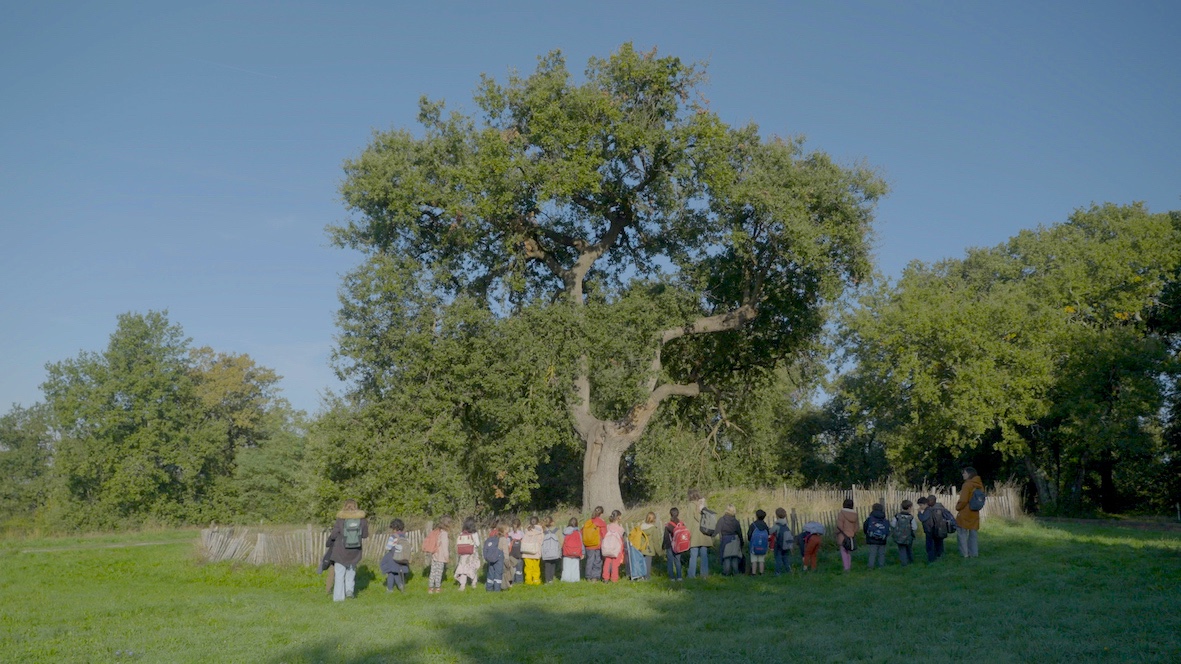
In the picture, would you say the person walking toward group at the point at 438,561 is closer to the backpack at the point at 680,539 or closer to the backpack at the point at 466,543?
the backpack at the point at 466,543

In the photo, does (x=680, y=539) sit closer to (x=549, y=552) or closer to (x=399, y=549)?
(x=549, y=552)

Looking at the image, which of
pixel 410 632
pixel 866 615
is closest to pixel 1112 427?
pixel 866 615

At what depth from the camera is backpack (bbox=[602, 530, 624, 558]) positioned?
16734 millimetres

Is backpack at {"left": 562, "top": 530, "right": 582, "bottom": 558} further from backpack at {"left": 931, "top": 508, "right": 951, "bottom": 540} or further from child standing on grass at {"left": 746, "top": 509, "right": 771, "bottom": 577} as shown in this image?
backpack at {"left": 931, "top": 508, "right": 951, "bottom": 540}

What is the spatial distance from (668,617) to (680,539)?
4.74 m

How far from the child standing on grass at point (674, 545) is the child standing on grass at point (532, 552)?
2.55 metres

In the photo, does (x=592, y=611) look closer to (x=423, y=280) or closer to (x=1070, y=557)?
(x=1070, y=557)

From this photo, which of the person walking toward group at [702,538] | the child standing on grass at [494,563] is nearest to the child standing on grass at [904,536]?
the person walking toward group at [702,538]

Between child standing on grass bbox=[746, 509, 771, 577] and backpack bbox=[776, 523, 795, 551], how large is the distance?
25 centimetres

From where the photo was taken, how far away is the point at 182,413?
188 ft

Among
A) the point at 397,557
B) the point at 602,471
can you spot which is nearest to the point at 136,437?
the point at 602,471

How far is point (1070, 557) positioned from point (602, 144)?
17019mm

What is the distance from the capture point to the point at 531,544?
55.5ft

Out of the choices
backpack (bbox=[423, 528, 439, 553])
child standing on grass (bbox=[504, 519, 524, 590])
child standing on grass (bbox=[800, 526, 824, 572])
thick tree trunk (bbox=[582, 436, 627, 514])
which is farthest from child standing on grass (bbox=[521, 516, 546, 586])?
thick tree trunk (bbox=[582, 436, 627, 514])
